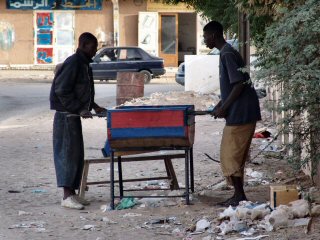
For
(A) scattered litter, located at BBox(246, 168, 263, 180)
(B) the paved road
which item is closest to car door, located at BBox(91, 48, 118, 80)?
(B) the paved road

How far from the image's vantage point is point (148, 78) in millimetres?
34312

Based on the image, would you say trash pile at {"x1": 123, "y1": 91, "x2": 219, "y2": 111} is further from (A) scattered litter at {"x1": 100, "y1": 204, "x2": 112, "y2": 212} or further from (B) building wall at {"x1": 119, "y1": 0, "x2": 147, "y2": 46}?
(B) building wall at {"x1": 119, "y1": 0, "x2": 147, "y2": 46}

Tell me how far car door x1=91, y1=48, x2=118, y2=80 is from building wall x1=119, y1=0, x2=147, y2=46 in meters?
7.49

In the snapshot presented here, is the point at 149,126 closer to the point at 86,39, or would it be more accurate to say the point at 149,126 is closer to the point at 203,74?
the point at 86,39

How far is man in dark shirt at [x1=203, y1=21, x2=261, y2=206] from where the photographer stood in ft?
27.6

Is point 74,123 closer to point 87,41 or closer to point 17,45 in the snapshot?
point 87,41

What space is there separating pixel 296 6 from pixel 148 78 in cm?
2765

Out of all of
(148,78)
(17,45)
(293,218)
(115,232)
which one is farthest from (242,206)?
(17,45)

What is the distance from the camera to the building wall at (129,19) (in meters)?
41.8

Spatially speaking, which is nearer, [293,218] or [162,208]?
[293,218]

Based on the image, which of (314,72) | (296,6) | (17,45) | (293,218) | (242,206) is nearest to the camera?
(314,72)

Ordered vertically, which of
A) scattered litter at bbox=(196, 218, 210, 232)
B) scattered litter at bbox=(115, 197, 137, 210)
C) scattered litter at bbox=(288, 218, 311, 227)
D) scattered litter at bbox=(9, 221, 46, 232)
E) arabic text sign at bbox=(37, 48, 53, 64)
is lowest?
arabic text sign at bbox=(37, 48, 53, 64)

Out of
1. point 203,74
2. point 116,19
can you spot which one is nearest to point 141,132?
point 203,74

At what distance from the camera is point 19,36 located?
4266 centimetres
